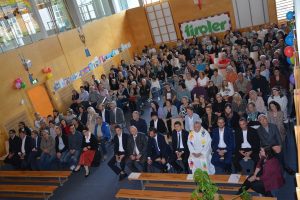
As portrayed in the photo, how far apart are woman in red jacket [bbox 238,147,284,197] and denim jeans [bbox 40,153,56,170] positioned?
563cm

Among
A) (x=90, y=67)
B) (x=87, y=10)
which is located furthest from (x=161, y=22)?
(x=90, y=67)

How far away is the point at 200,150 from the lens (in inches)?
264

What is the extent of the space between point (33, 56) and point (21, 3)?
2.21 m

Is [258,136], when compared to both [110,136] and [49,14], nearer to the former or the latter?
[110,136]

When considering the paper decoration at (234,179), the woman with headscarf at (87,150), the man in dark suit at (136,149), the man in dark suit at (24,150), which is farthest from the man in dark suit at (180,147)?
the man in dark suit at (24,150)

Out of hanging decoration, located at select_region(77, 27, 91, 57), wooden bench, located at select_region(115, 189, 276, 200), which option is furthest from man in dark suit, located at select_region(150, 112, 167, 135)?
hanging decoration, located at select_region(77, 27, 91, 57)

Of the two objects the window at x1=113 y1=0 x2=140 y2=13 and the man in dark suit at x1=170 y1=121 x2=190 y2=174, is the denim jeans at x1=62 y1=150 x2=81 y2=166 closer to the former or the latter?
the man in dark suit at x1=170 y1=121 x2=190 y2=174

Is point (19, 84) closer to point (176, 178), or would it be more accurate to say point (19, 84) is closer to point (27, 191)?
point (27, 191)

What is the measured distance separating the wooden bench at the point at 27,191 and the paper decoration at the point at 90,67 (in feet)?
17.2

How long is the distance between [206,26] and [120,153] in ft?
38.0

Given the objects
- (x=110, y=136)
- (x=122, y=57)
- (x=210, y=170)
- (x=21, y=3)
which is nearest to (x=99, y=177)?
(x=110, y=136)

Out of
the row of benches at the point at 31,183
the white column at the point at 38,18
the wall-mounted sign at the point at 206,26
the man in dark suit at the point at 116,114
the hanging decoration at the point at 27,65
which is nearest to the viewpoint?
the row of benches at the point at 31,183

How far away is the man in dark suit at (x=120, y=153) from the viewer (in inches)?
300

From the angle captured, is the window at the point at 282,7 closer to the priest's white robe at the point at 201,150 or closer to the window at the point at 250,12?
the window at the point at 250,12
